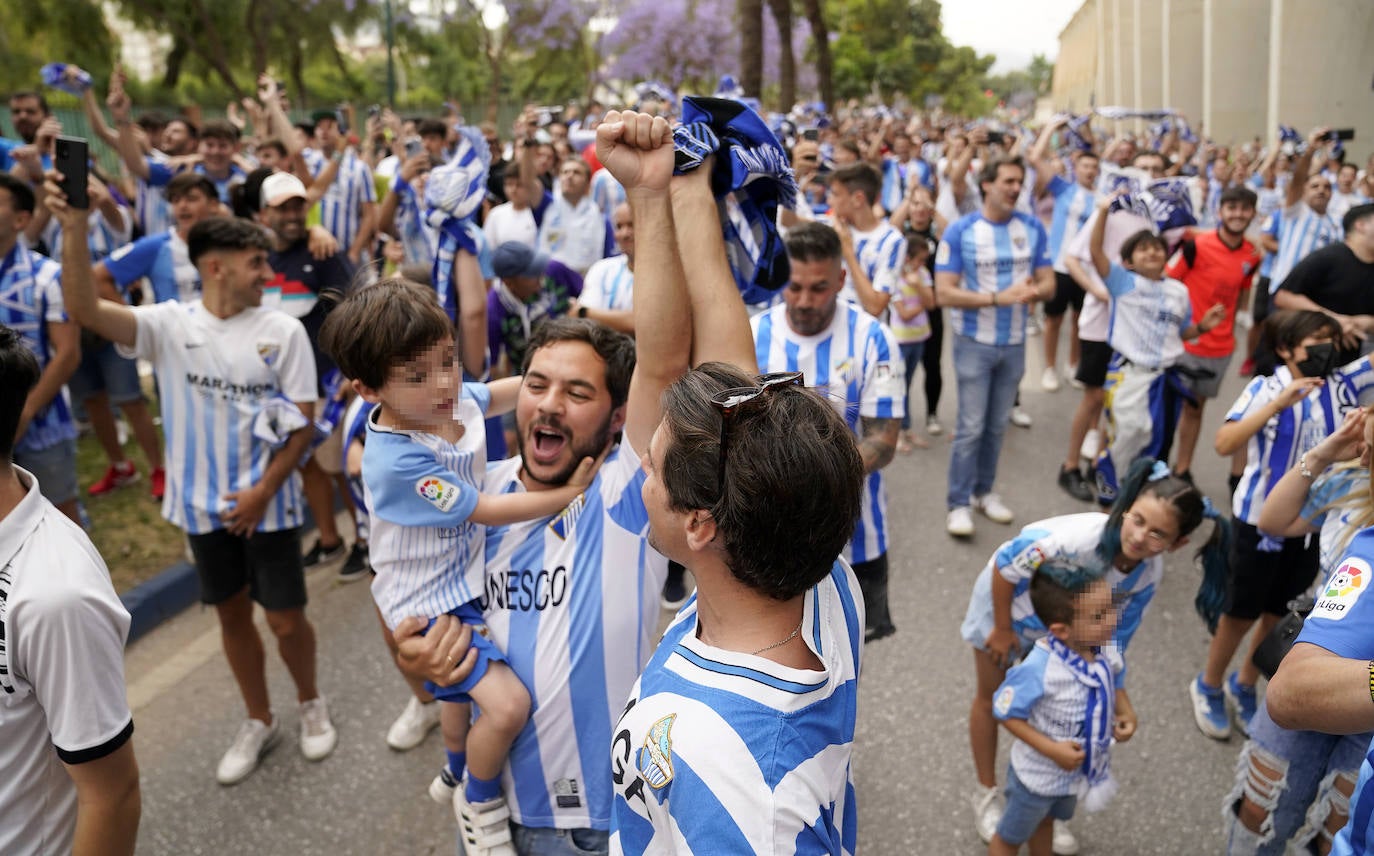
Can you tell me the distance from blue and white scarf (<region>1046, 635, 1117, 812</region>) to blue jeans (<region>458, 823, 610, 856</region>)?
4.99 ft

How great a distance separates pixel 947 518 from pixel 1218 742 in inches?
97.8

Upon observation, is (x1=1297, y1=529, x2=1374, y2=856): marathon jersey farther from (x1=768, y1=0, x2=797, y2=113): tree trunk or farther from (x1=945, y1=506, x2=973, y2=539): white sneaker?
(x1=768, y1=0, x2=797, y2=113): tree trunk

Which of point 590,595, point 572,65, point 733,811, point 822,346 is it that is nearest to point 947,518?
point 822,346

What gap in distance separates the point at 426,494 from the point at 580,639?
0.53 m

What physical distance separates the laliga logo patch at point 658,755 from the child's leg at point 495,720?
818 millimetres

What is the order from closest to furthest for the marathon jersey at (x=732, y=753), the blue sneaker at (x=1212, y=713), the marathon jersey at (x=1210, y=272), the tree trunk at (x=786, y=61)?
1. the marathon jersey at (x=732, y=753)
2. the blue sneaker at (x=1212, y=713)
3. the marathon jersey at (x=1210, y=272)
4. the tree trunk at (x=786, y=61)

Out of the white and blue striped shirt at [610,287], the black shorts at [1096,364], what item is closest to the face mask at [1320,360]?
the black shorts at [1096,364]

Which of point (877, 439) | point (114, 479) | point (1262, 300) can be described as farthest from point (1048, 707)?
point (1262, 300)

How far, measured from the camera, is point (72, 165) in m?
2.98

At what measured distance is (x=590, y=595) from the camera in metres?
1.99

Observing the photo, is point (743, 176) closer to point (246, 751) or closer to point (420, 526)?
point (420, 526)

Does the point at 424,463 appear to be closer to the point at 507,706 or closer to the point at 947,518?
the point at 507,706

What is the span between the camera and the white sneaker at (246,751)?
366 cm

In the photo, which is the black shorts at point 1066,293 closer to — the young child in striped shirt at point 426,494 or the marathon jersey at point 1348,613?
the marathon jersey at point 1348,613
